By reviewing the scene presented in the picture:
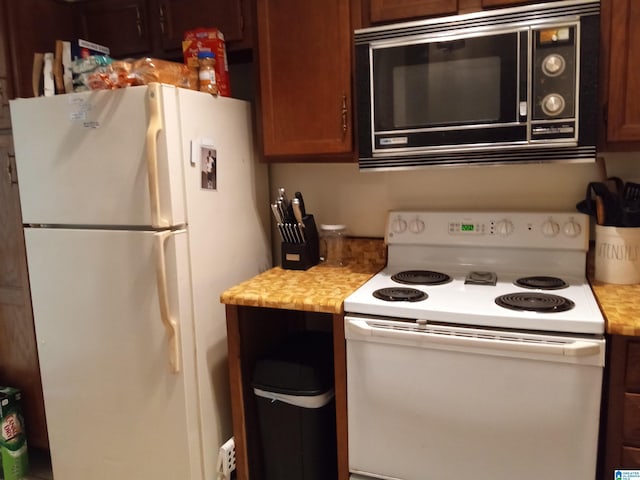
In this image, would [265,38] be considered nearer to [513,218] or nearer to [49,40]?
[49,40]

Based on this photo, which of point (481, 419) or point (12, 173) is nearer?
point (481, 419)

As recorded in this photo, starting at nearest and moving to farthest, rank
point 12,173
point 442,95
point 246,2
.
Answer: point 442,95
point 246,2
point 12,173

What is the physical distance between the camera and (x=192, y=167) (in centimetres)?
175

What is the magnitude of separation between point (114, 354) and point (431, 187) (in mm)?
1360

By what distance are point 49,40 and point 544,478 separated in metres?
2.40

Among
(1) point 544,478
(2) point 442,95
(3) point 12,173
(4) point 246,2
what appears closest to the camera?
(1) point 544,478

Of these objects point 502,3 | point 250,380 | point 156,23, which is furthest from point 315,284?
point 156,23

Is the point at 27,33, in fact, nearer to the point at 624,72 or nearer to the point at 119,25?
the point at 119,25

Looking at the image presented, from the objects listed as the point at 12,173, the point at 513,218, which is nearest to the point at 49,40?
the point at 12,173

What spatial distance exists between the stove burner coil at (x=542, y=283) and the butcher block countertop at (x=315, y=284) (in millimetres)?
541

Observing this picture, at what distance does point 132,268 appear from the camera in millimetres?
1768

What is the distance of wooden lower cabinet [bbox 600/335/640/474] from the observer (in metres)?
1.37

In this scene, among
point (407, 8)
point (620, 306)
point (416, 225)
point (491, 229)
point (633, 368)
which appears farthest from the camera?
point (416, 225)

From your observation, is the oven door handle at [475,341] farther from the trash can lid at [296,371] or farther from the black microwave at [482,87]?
the black microwave at [482,87]
